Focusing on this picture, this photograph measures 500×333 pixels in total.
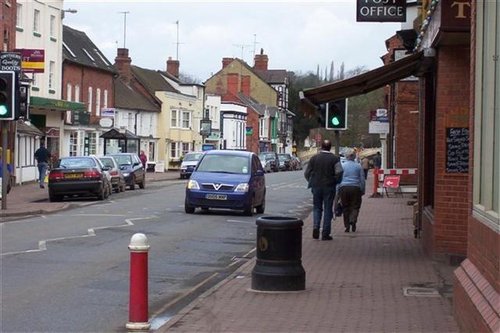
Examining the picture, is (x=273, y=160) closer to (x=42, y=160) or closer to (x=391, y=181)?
(x=42, y=160)

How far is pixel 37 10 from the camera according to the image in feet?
148

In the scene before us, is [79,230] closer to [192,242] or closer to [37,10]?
[192,242]

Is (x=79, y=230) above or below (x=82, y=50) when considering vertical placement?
below

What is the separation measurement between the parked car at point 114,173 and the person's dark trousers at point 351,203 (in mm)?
16970

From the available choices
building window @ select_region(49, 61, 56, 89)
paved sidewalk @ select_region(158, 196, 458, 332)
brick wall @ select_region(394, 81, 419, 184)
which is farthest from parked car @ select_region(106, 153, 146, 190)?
paved sidewalk @ select_region(158, 196, 458, 332)

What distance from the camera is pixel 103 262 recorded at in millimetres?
13594

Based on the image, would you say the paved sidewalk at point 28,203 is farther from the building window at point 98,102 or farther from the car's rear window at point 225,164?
the building window at point 98,102

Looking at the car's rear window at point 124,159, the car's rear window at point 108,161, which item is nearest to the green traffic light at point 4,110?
the car's rear window at point 108,161

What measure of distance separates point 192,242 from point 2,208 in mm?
8599

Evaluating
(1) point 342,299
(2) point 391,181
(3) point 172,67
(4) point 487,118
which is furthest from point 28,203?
(3) point 172,67

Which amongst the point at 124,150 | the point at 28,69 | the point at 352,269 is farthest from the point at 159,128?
the point at 352,269

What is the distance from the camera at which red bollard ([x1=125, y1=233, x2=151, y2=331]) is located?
27.4ft

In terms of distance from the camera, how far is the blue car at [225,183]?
23.1m

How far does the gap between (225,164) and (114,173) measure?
39.8 feet
